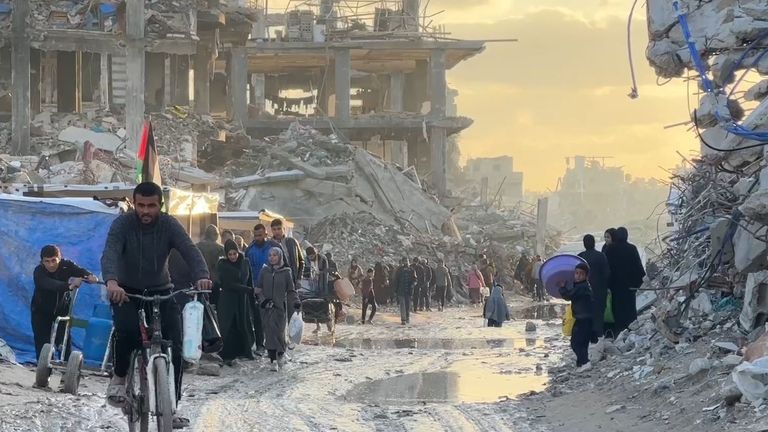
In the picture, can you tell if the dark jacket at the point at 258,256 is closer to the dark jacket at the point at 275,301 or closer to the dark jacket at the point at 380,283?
the dark jacket at the point at 275,301

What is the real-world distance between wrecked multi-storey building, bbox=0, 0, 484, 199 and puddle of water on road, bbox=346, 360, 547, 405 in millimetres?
24933

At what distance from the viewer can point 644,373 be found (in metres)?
11.4

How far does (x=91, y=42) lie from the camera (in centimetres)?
3953

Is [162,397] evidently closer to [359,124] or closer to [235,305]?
[235,305]

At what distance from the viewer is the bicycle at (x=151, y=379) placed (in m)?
6.93

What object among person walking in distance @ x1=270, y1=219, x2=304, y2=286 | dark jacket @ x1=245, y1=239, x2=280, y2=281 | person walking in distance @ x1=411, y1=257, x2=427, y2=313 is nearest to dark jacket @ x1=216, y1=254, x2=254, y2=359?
dark jacket @ x1=245, y1=239, x2=280, y2=281

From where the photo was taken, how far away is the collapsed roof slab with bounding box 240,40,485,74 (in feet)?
173

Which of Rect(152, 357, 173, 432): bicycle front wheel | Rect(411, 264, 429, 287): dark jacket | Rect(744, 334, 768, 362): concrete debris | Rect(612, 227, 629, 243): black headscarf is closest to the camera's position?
Rect(152, 357, 173, 432): bicycle front wheel

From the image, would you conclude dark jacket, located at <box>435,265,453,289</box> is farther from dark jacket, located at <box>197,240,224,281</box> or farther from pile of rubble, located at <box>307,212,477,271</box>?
dark jacket, located at <box>197,240,224,281</box>

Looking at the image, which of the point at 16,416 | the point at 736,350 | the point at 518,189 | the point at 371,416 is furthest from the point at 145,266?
the point at 518,189

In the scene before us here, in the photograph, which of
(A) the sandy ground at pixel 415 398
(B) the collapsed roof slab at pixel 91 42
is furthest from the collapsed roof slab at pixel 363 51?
(A) the sandy ground at pixel 415 398

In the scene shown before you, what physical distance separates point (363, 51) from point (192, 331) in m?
46.5

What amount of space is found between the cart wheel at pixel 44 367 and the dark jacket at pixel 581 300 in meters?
5.41

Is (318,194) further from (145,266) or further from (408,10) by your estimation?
(145,266)
